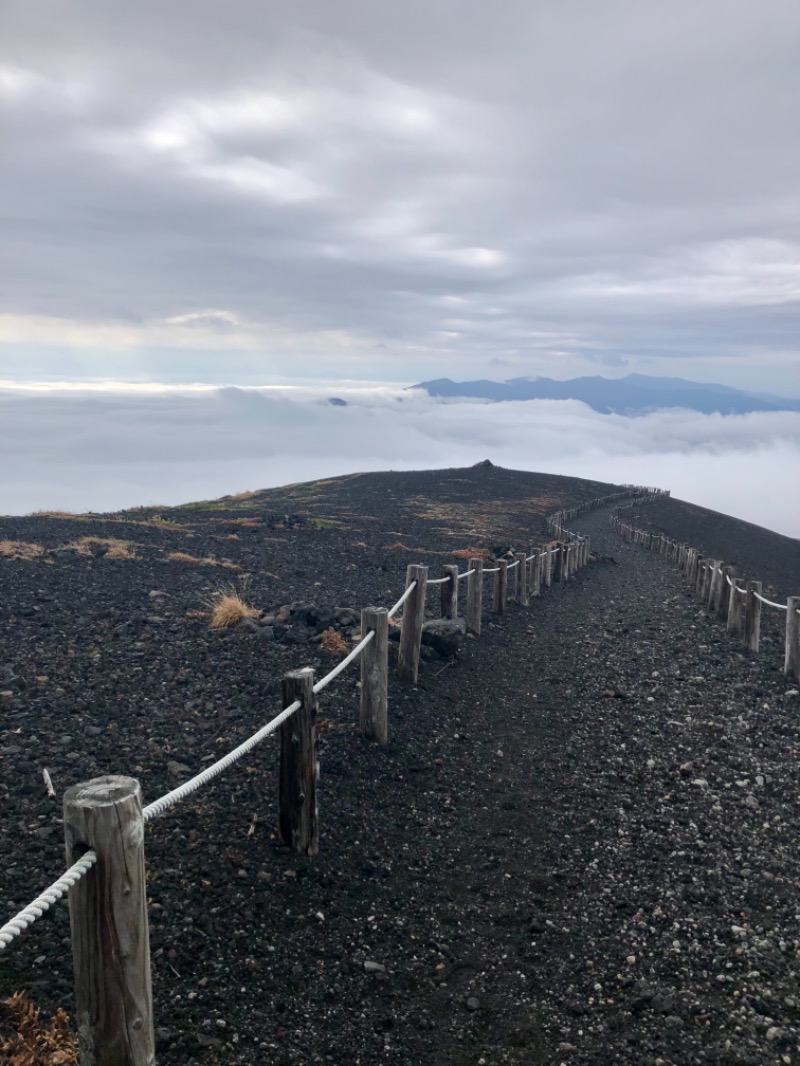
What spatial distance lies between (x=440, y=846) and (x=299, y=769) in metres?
1.70

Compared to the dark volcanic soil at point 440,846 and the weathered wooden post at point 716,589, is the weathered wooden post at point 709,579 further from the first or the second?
the dark volcanic soil at point 440,846

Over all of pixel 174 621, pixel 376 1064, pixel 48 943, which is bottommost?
pixel 376 1064

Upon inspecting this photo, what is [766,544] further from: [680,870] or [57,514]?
[680,870]

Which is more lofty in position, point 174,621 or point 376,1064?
point 174,621

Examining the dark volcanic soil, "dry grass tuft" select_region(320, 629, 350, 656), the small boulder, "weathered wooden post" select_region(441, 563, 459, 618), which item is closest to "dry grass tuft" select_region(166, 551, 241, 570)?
the dark volcanic soil

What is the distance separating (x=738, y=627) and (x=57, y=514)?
2203 cm

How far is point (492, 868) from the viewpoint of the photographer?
250 inches

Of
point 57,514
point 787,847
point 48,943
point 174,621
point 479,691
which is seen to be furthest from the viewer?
point 57,514

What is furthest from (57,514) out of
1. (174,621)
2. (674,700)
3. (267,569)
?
(674,700)

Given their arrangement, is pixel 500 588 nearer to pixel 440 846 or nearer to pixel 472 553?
pixel 472 553

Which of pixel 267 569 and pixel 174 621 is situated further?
pixel 267 569

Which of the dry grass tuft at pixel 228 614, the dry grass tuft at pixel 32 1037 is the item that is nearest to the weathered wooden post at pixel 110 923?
the dry grass tuft at pixel 32 1037

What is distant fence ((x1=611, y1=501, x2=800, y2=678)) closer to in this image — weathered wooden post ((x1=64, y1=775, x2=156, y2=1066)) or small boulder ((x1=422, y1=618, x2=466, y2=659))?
small boulder ((x1=422, y1=618, x2=466, y2=659))

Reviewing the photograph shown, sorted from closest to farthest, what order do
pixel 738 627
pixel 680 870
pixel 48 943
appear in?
pixel 48 943 < pixel 680 870 < pixel 738 627
